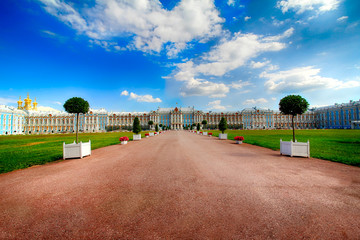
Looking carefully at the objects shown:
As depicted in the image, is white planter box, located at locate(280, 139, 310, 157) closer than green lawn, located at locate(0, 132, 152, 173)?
No

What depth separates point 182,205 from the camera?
3.93 metres

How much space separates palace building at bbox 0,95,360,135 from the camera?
3802 inches

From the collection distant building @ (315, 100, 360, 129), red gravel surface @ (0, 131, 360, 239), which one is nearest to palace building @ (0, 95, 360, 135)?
distant building @ (315, 100, 360, 129)

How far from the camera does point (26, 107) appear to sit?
112 m

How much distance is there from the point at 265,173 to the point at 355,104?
10788 cm

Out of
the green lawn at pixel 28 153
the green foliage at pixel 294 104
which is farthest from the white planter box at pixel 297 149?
the green lawn at pixel 28 153

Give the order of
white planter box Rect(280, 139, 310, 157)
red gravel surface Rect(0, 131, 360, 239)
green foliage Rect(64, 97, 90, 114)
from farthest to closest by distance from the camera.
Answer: green foliage Rect(64, 97, 90, 114)
white planter box Rect(280, 139, 310, 157)
red gravel surface Rect(0, 131, 360, 239)

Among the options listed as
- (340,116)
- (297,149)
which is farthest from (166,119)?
(297,149)

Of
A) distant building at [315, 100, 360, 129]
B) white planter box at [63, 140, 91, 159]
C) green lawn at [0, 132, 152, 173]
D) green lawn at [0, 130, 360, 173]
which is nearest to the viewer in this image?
green lawn at [0, 132, 152, 173]

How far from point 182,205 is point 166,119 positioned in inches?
4807

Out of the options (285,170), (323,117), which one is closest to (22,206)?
(285,170)

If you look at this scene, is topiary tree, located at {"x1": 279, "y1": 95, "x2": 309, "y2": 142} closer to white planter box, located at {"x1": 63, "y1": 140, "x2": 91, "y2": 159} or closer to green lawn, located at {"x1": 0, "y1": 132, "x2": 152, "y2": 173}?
white planter box, located at {"x1": 63, "y1": 140, "x2": 91, "y2": 159}

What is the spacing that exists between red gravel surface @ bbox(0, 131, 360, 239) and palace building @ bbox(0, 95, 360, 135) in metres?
109

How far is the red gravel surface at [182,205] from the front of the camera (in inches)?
118
